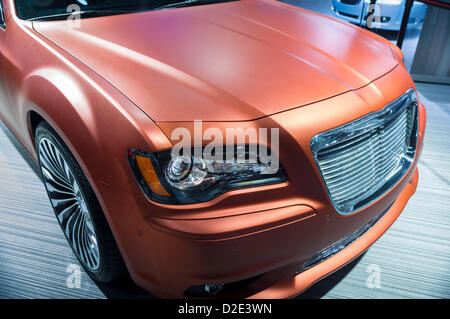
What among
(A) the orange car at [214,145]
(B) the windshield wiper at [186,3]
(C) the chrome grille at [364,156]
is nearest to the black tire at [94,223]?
(A) the orange car at [214,145]

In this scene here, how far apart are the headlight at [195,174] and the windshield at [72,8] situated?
3.21ft

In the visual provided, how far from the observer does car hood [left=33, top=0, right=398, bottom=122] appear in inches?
43.6

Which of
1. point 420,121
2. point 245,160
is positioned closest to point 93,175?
point 245,160

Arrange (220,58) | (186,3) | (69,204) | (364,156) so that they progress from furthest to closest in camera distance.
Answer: (186,3) → (69,204) → (220,58) → (364,156)

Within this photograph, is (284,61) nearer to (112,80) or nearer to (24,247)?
(112,80)

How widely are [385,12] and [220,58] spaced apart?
3942mm

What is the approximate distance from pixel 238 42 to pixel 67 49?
665 millimetres

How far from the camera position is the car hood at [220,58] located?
1106mm

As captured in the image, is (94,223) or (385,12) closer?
(94,223)

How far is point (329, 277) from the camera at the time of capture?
5.11 ft

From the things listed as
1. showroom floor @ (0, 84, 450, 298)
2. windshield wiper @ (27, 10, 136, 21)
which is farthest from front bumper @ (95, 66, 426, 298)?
windshield wiper @ (27, 10, 136, 21)

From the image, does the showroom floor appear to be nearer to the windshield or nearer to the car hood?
the car hood

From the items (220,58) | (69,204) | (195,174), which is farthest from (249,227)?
(69,204)

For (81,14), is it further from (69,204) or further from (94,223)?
(94,223)
